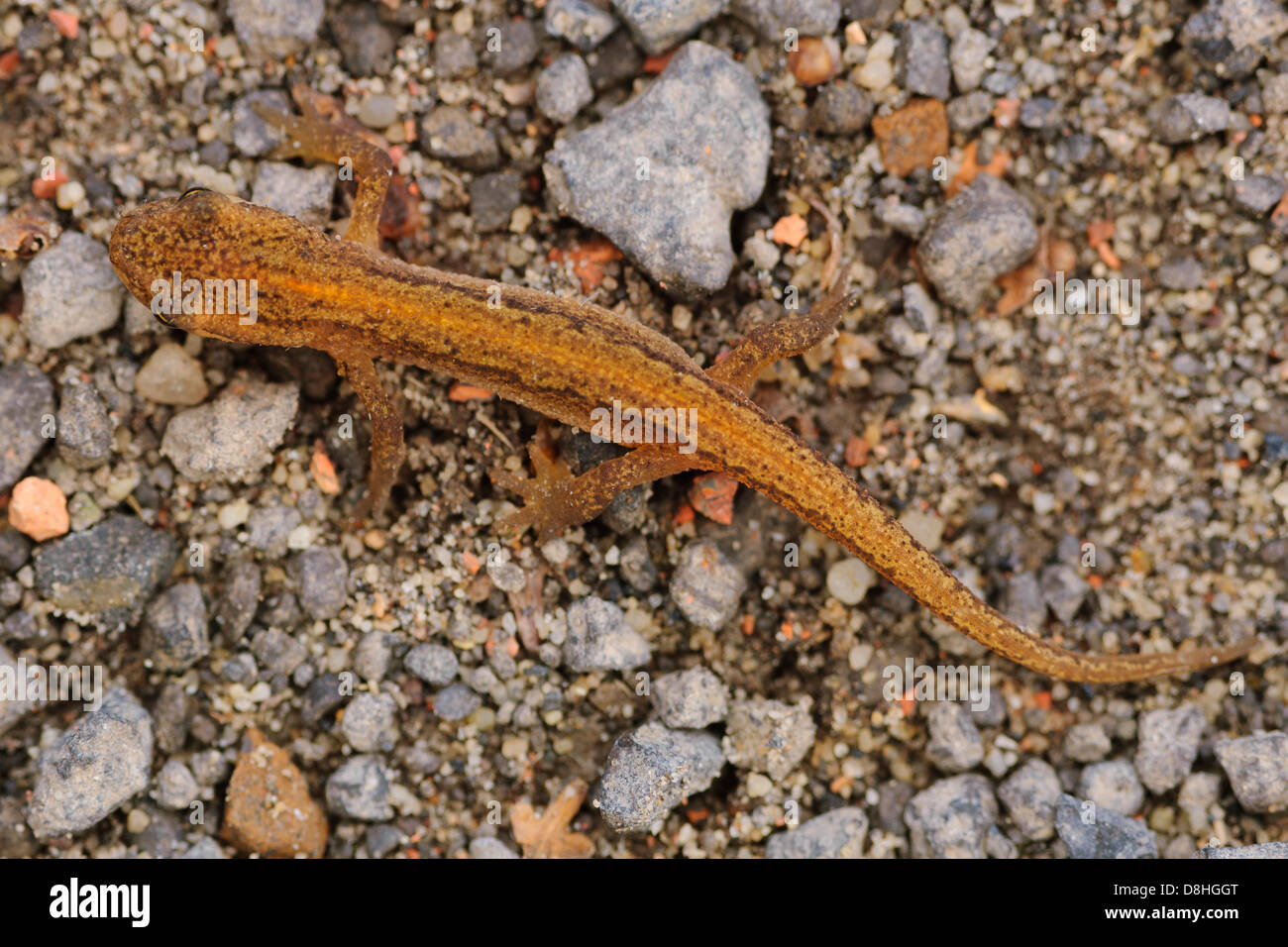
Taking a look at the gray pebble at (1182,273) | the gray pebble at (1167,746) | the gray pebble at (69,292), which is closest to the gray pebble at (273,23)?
the gray pebble at (69,292)

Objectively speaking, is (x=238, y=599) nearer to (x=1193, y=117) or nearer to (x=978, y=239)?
(x=978, y=239)

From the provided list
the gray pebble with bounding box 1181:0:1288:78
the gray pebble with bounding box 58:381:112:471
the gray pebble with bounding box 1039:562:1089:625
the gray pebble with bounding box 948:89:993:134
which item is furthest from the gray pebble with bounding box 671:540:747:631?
the gray pebble with bounding box 1181:0:1288:78

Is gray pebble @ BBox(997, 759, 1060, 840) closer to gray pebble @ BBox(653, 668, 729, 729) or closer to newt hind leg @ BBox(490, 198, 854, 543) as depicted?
gray pebble @ BBox(653, 668, 729, 729)

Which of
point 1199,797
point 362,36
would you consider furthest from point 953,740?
point 362,36

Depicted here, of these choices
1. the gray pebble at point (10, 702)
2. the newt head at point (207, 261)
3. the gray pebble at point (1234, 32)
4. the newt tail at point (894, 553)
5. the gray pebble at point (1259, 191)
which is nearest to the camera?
the newt head at point (207, 261)

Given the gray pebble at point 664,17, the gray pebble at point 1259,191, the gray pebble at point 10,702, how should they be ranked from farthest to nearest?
the gray pebble at point 1259,191 < the gray pebble at point 664,17 < the gray pebble at point 10,702

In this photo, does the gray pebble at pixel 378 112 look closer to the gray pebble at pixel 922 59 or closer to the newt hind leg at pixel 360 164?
the newt hind leg at pixel 360 164
